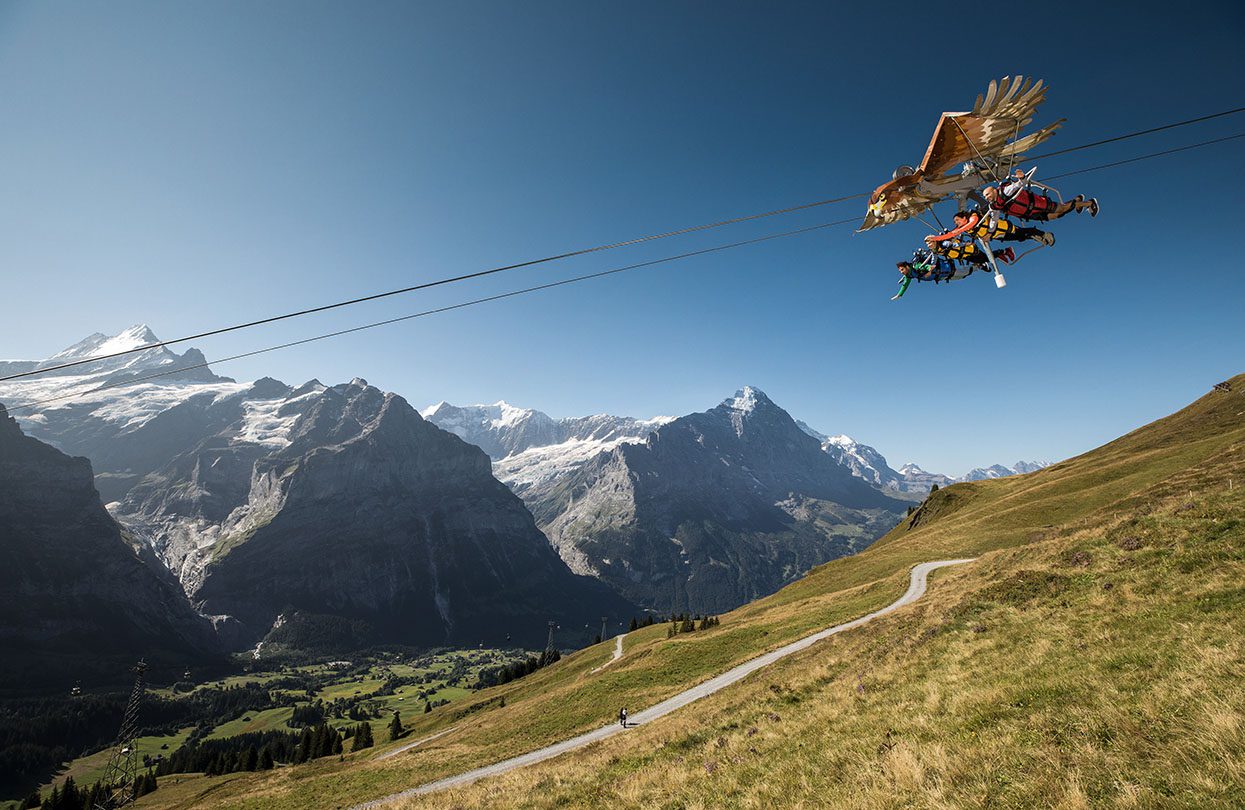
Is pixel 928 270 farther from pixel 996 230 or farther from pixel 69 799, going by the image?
pixel 69 799

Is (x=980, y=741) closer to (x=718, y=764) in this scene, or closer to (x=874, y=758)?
(x=874, y=758)

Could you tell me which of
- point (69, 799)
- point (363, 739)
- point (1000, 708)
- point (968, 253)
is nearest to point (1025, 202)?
point (968, 253)

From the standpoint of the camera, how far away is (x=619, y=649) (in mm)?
91438

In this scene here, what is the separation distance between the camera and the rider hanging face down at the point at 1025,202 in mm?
14742

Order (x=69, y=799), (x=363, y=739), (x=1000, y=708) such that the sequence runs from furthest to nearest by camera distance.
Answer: (x=363, y=739)
(x=69, y=799)
(x=1000, y=708)

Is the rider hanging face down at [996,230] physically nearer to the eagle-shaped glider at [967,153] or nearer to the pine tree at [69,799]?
the eagle-shaped glider at [967,153]

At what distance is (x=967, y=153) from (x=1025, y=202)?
7.55 ft

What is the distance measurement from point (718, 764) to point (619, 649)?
82450 millimetres

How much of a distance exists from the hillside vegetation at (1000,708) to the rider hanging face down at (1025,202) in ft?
41.1

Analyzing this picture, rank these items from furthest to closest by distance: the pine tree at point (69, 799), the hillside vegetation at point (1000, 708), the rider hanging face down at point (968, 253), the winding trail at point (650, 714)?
the pine tree at point (69, 799)
the winding trail at point (650, 714)
the rider hanging face down at point (968, 253)
the hillside vegetation at point (1000, 708)

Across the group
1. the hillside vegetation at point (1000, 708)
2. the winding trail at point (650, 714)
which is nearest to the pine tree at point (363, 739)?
the hillside vegetation at point (1000, 708)

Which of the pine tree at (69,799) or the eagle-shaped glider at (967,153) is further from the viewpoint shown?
the pine tree at (69,799)

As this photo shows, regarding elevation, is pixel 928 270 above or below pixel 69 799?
above

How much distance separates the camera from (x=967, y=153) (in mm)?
15344
